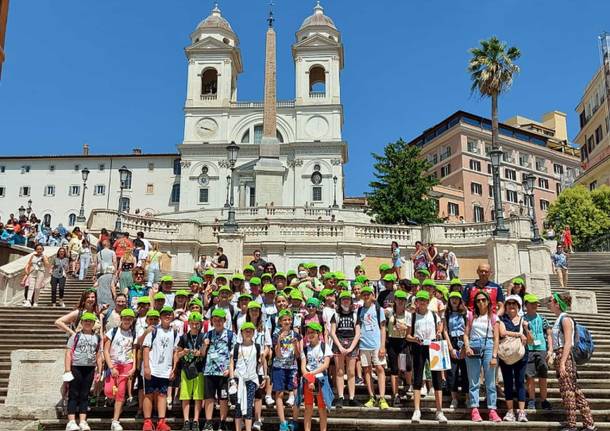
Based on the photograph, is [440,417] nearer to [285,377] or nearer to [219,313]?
[285,377]

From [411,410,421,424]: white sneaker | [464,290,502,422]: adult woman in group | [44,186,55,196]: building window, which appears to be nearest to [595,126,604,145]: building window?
[464,290,502,422]: adult woman in group

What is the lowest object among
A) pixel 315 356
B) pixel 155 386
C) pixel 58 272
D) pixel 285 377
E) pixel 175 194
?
pixel 155 386

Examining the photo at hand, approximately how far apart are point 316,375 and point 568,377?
348 cm

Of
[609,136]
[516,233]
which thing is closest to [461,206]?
[609,136]

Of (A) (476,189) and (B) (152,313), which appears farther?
(A) (476,189)

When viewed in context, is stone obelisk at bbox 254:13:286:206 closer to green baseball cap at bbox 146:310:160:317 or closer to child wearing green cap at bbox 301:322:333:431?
green baseball cap at bbox 146:310:160:317

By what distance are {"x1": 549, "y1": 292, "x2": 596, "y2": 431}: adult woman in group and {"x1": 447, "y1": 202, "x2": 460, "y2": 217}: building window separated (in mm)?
64235

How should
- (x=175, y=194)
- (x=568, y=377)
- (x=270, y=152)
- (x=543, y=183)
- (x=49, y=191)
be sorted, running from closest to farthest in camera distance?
1. (x=568, y=377)
2. (x=270, y=152)
3. (x=175, y=194)
4. (x=49, y=191)
5. (x=543, y=183)

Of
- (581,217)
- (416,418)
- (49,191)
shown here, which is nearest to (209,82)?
(49,191)

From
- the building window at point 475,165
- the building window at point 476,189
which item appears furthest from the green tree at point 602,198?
the building window at point 475,165

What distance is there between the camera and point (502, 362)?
887 cm

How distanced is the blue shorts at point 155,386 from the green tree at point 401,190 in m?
33.3

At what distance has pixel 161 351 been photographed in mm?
8609

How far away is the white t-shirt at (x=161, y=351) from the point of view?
854 cm
